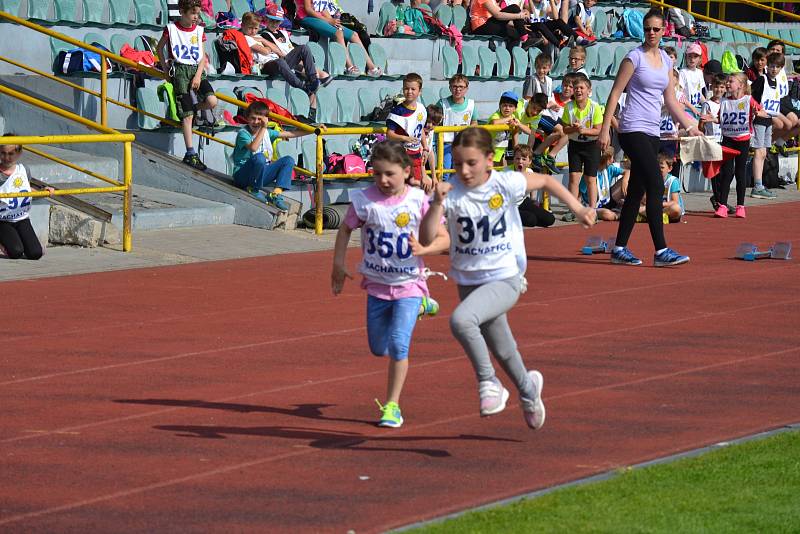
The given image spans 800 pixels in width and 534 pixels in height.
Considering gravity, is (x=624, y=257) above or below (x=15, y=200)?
below

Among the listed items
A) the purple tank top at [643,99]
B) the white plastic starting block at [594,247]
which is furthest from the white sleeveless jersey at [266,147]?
the purple tank top at [643,99]

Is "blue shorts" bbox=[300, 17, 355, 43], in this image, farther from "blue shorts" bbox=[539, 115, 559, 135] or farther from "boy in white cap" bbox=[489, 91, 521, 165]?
"blue shorts" bbox=[539, 115, 559, 135]

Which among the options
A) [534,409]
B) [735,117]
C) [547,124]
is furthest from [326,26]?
Answer: [534,409]

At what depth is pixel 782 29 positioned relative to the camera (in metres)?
33.7

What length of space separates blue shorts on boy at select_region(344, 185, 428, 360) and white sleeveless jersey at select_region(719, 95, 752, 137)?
1249cm

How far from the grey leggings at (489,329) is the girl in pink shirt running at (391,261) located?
1.31 ft

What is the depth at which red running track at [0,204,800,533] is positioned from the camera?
6465mm

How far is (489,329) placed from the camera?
7.41 meters

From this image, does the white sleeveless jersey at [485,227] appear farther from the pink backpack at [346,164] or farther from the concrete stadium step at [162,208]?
the pink backpack at [346,164]

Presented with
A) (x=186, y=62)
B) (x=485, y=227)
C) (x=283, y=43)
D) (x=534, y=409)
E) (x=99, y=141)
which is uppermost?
(x=485, y=227)

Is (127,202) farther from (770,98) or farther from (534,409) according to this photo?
(770,98)

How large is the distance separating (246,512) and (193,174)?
11.6 meters

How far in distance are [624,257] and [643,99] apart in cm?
151

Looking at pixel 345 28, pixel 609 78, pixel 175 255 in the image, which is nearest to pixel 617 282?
pixel 175 255
